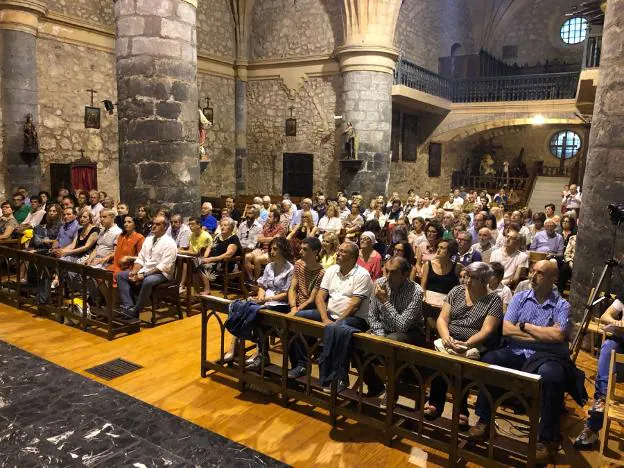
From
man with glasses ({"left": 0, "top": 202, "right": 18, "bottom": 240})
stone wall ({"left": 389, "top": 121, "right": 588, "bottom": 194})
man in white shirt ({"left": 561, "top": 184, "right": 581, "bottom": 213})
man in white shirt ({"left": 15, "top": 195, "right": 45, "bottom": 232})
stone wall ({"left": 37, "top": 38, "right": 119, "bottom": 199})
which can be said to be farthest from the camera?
stone wall ({"left": 389, "top": 121, "right": 588, "bottom": 194})

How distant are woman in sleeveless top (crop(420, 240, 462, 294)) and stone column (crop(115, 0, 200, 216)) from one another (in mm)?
4208

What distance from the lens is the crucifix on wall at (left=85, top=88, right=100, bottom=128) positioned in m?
12.7

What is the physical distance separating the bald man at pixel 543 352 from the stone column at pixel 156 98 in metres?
5.38

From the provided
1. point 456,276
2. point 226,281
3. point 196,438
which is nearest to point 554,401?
point 456,276

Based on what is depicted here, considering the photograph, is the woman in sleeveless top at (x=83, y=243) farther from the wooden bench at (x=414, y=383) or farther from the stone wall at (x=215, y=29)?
the stone wall at (x=215, y=29)

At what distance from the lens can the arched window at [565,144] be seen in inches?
805

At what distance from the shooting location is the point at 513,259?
5949mm

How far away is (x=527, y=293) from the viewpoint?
405 centimetres

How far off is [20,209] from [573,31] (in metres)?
20.6

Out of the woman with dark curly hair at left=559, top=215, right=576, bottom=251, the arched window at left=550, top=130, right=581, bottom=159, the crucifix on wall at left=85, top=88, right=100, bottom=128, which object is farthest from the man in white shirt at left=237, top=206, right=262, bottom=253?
the arched window at left=550, top=130, right=581, bottom=159

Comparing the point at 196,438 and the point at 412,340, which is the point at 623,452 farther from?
the point at 196,438

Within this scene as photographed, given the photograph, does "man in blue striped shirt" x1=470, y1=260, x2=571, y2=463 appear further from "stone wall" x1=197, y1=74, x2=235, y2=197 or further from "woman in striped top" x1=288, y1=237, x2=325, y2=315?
"stone wall" x1=197, y1=74, x2=235, y2=197

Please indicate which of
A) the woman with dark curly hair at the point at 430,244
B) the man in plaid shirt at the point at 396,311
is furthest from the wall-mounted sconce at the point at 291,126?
the man in plaid shirt at the point at 396,311

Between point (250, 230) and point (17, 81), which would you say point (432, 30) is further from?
point (17, 81)
